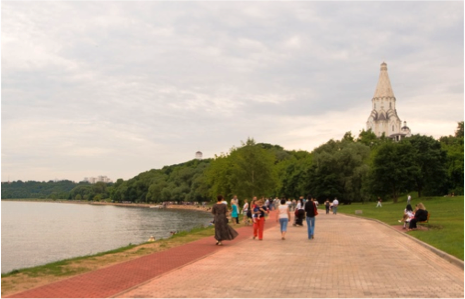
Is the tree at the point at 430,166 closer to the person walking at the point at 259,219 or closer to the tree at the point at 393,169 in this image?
the tree at the point at 393,169

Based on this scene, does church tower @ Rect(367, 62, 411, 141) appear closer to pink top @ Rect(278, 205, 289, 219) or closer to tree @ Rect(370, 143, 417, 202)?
tree @ Rect(370, 143, 417, 202)

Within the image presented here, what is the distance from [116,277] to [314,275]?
4.28 m

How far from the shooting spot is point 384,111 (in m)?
183

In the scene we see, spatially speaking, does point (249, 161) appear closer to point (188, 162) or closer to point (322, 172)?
point (322, 172)

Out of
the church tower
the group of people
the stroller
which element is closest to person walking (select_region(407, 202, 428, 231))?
the group of people

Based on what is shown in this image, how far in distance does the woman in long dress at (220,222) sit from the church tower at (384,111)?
17143 cm

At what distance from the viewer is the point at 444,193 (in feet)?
224

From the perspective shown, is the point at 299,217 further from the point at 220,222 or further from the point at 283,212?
the point at 220,222

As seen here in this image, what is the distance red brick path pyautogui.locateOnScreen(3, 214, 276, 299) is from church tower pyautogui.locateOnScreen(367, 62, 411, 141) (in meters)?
175

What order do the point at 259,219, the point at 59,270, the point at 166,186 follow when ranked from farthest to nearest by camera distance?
the point at 166,186 → the point at 259,219 → the point at 59,270

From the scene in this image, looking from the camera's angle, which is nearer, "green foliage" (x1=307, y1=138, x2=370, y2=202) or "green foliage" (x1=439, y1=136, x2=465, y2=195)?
"green foliage" (x1=439, y1=136, x2=465, y2=195)

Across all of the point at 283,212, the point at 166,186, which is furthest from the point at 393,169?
the point at 166,186

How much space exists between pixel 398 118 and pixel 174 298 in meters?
185

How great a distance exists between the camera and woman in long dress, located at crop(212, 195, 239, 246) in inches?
661
